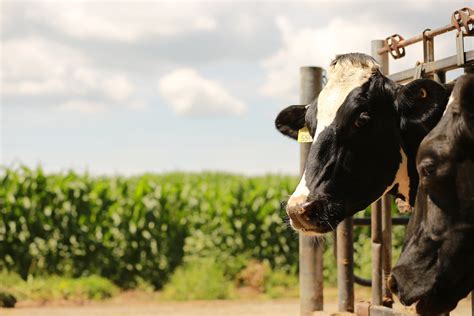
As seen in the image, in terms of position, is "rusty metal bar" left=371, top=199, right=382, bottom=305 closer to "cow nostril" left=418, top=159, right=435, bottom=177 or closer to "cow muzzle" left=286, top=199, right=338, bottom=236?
"cow muzzle" left=286, top=199, right=338, bottom=236

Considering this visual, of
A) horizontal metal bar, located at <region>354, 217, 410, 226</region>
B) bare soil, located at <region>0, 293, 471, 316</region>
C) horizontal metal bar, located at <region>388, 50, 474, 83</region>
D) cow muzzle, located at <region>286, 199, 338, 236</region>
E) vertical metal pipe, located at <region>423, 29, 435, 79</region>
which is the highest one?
vertical metal pipe, located at <region>423, 29, 435, 79</region>

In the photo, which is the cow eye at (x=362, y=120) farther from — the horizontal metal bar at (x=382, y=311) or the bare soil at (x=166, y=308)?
the bare soil at (x=166, y=308)

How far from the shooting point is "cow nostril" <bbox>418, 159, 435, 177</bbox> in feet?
11.7

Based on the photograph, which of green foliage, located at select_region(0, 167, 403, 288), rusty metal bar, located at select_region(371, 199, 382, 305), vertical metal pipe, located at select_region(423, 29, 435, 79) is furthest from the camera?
green foliage, located at select_region(0, 167, 403, 288)

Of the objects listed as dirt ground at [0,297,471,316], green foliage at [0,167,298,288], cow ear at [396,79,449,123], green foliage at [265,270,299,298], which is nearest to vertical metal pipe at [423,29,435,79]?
cow ear at [396,79,449,123]

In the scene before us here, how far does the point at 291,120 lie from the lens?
220 inches

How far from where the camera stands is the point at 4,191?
1473 cm

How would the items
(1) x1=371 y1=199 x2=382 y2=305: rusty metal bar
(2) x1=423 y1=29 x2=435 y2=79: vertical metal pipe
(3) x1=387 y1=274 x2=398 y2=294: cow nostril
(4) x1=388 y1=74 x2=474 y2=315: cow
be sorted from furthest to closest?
(1) x1=371 y1=199 x2=382 y2=305: rusty metal bar, (2) x1=423 y1=29 x2=435 y2=79: vertical metal pipe, (3) x1=387 y1=274 x2=398 y2=294: cow nostril, (4) x1=388 y1=74 x2=474 y2=315: cow

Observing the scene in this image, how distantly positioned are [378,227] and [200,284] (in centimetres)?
783

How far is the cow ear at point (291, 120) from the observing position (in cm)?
555

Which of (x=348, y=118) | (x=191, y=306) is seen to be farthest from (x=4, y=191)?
(x=348, y=118)

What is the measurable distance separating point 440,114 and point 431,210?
1013mm

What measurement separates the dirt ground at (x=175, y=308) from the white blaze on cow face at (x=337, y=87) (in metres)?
6.60

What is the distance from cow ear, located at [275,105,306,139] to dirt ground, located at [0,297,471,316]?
573cm
